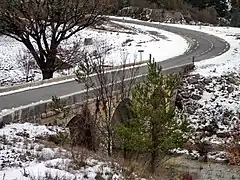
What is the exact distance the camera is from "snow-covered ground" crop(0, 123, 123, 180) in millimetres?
10133

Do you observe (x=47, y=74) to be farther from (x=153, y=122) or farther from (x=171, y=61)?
(x=153, y=122)

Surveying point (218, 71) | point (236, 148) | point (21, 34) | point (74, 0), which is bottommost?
point (236, 148)

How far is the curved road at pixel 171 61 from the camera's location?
1841cm

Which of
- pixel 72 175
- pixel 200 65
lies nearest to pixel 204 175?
pixel 72 175

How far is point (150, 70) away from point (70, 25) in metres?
14.4

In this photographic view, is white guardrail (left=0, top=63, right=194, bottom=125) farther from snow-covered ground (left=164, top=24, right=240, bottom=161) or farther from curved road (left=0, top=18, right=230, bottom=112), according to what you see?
snow-covered ground (left=164, top=24, right=240, bottom=161)

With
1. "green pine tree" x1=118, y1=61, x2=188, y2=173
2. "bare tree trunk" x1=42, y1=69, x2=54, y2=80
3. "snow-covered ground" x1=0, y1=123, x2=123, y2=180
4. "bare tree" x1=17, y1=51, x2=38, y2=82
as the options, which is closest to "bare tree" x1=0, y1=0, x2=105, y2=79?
"bare tree trunk" x1=42, y1=69, x2=54, y2=80

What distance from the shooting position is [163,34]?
51.8 meters

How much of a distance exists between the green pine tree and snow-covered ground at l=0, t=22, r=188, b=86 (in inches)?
659

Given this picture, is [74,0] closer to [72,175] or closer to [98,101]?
[98,101]

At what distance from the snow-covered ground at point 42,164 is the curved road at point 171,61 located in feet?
15.0

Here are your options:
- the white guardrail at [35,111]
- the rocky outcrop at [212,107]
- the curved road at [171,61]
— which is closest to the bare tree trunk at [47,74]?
the curved road at [171,61]

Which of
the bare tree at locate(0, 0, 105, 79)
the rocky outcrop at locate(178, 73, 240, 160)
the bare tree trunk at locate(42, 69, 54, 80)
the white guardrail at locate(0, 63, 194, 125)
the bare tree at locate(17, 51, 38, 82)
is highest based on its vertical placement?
the bare tree at locate(0, 0, 105, 79)

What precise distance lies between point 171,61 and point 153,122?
19.7 meters
